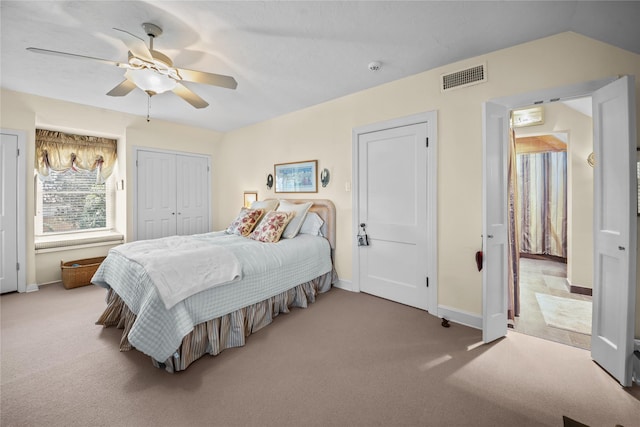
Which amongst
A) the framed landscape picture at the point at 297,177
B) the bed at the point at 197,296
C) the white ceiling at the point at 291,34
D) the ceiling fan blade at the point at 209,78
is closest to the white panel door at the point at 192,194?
the framed landscape picture at the point at 297,177

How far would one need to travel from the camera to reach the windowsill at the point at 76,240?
3.73 m

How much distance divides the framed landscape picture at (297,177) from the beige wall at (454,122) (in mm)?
122

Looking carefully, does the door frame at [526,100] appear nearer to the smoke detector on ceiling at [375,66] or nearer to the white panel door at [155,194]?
the smoke detector on ceiling at [375,66]

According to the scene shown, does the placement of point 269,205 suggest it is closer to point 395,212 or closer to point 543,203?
point 395,212

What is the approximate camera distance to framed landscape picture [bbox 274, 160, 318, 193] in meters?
3.84

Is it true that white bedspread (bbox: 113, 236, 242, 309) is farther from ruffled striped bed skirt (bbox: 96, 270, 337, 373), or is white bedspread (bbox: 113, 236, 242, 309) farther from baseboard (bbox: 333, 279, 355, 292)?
baseboard (bbox: 333, 279, 355, 292)

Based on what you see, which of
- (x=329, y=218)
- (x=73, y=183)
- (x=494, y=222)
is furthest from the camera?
(x=73, y=183)

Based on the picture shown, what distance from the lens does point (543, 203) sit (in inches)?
202

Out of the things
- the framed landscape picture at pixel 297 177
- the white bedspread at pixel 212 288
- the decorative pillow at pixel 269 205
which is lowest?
the white bedspread at pixel 212 288

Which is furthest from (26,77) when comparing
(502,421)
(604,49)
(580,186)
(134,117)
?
(580,186)

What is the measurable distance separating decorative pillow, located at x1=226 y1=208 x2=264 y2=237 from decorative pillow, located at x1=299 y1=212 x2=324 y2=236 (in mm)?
603

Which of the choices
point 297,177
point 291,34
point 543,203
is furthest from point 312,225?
point 543,203

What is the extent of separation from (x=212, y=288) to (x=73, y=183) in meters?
3.92

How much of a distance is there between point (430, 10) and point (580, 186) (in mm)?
3292
